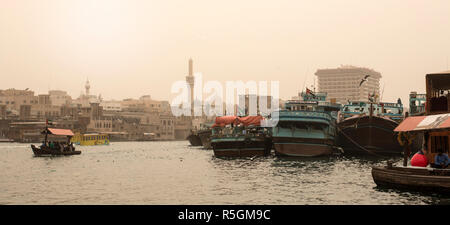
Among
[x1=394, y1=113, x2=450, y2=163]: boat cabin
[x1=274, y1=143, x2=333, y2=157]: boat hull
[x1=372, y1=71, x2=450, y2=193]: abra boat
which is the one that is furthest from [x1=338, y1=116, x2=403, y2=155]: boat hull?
[x1=394, y1=113, x2=450, y2=163]: boat cabin

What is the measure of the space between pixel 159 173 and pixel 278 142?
17771 mm

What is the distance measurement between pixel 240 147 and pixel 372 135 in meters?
15.5

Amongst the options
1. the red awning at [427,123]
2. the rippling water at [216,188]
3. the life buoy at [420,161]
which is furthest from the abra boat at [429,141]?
the rippling water at [216,188]

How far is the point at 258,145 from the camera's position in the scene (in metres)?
60.4

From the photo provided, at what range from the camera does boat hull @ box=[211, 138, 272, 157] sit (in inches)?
2356

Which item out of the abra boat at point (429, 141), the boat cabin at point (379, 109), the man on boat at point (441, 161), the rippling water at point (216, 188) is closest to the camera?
the abra boat at point (429, 141)

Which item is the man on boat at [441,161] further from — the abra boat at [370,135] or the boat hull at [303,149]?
the boat hull at [303,149]

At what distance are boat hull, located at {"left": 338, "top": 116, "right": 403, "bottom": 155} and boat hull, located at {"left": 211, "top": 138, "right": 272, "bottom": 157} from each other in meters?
10.2

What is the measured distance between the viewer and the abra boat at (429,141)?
24.6m

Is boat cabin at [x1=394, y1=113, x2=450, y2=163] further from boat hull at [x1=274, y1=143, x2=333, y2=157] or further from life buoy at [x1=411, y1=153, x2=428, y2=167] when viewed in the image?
boat hull at [x1=274, y1=143, x2=333, y2=157]

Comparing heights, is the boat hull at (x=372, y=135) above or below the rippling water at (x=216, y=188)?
above

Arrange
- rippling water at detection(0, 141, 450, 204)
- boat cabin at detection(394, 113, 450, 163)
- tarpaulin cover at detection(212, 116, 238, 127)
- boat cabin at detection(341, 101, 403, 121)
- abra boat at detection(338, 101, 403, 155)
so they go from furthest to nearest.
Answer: tarpaulin cover at detection(212, 116, 238, 127) < boat cabin at detection(341, 101, 403, 121) < abra boat at detection(338, 101, 403, 155) < rippling water at detection(0, 141, 450, 204) < boat cabin at detection(394, 113, 450, 163)

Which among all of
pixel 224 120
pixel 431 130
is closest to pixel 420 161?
pixel 431 130

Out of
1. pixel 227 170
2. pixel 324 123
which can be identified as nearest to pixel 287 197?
pixel 227 170
